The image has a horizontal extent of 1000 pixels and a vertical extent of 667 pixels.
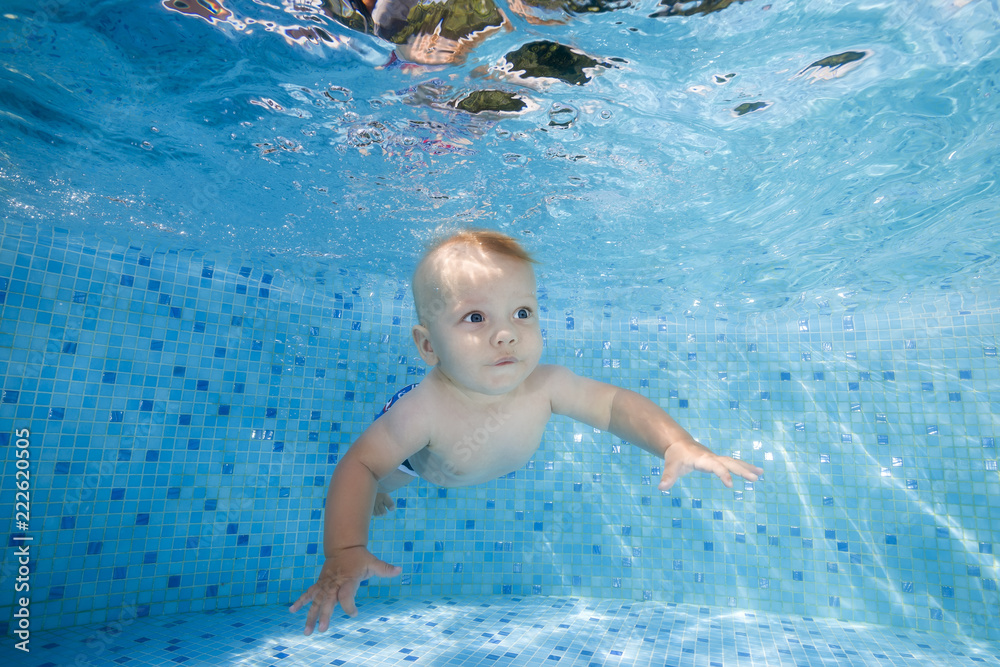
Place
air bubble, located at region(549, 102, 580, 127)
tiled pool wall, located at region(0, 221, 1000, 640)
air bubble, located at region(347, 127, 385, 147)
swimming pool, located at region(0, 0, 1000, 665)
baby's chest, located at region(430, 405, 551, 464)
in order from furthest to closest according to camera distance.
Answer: tiled pool wall, located at region(0, 221, 1000, 640), air bubble, located at region(347, 127, 385, 147), air bubble, located at region(549, 102, 580, 127), swimming pool, located at region(0, 0, 1000, 665), baby's chest, located at region(430, 405, 551, 464)

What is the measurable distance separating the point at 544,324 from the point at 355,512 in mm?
6153

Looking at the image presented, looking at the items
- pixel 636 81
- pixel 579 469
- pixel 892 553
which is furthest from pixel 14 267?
pixel 892 553

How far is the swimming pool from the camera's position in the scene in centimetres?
358

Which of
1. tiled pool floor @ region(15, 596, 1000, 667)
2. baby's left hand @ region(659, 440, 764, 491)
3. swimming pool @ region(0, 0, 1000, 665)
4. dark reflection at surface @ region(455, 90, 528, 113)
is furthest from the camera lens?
tiled pool floor @ region(15, 596, 1000, 667)

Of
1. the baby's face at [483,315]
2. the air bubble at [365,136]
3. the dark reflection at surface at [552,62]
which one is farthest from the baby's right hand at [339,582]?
the air bubble at [365,136]

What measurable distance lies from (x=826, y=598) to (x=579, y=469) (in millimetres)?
3386

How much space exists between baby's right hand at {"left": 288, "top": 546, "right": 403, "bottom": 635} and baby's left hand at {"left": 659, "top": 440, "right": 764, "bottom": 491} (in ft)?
4.67

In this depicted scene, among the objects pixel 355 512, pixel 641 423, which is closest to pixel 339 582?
pixel 355 512

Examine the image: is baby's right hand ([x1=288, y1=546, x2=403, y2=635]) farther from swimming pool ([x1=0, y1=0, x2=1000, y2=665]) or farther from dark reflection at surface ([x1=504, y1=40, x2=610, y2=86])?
dark reflection at surface ([x1=504, y1=40, x2=610, y2=86])

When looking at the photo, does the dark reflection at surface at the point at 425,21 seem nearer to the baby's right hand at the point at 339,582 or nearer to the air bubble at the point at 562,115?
the air bubble at the point at 562,115

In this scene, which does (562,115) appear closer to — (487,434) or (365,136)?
(365,136)

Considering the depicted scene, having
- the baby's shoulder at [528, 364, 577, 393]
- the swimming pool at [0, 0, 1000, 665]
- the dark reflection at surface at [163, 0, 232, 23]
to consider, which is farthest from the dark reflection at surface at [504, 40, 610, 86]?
the baby's shoulder at [528, 364, 577, 393]

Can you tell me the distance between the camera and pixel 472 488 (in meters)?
7.09

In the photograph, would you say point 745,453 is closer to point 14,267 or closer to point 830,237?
point 830,237
